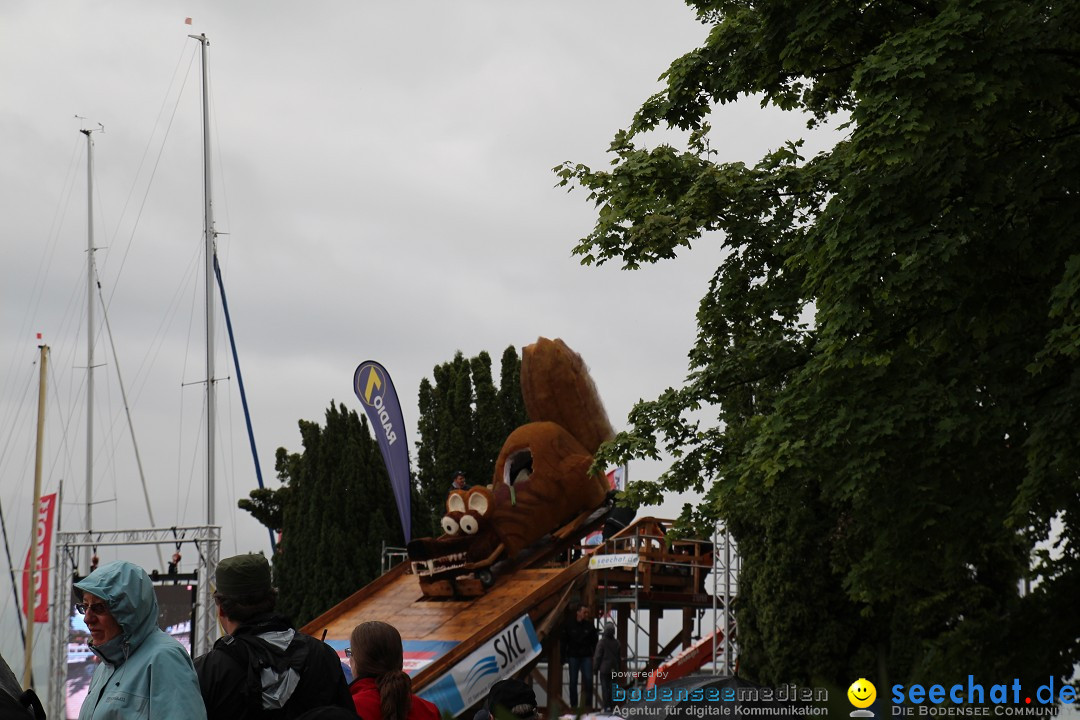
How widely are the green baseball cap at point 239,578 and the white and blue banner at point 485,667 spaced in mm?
14927

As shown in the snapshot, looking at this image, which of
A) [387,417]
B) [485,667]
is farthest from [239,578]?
[387,417]

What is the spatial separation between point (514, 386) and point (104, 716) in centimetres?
3185

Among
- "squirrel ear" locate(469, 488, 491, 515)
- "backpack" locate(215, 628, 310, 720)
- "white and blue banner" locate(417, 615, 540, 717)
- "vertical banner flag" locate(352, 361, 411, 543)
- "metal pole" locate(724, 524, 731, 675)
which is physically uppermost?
Result: "vertical banner flag" locate(352, 361, 411, 543)

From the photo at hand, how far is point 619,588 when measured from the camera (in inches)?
938

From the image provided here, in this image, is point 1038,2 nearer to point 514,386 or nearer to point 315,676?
point 315,676

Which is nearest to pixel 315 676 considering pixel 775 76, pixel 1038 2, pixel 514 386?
pixel 1038 2

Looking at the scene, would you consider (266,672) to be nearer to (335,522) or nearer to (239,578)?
(239,578)

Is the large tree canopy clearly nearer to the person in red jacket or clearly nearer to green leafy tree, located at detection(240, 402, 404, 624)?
the person in red jacket

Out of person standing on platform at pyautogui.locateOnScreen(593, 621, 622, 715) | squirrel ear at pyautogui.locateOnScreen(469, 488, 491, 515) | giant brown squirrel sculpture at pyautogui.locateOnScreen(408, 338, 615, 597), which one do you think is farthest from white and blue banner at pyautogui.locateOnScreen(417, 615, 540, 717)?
squirrel ear at pyautogui.locateOnScreen(469, 488, 491, 515)

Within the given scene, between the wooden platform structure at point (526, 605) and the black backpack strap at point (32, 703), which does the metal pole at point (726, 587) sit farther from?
the black backpack strap at point (32, 703)

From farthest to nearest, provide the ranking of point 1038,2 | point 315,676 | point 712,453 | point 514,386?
point 514,386, point 712,453, point 1038,2, point 315,676

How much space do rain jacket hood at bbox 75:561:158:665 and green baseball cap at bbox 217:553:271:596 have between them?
0.44 metres

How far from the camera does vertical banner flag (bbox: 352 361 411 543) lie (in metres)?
24.8

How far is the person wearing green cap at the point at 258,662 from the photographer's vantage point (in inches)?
160
